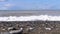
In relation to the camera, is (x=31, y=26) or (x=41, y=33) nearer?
(x=41, y=33)

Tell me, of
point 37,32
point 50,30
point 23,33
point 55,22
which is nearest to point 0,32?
point 23,33

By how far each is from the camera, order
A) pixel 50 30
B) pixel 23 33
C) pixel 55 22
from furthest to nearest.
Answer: pixel 55 22 < pixel 50 30 < pixel 23 33

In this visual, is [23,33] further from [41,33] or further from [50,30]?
[50,30]

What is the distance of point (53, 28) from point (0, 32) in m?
3.15

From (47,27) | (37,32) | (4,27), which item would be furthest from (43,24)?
(4,27)

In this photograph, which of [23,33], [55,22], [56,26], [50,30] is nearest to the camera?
[23,33]

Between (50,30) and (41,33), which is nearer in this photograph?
(41,33)

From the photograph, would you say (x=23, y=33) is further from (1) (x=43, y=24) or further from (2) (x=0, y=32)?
(1) (x=43, y=24)

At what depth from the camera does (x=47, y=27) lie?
1198 centimetres

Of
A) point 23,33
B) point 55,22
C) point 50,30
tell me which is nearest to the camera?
point 23,33

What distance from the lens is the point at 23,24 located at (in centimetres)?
1264

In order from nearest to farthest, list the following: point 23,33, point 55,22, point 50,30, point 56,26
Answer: point 23,33 → point 50,30 → point 56,26 → point 55,22

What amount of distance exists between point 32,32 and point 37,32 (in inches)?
10.8

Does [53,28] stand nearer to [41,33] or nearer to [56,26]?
[56,26]
